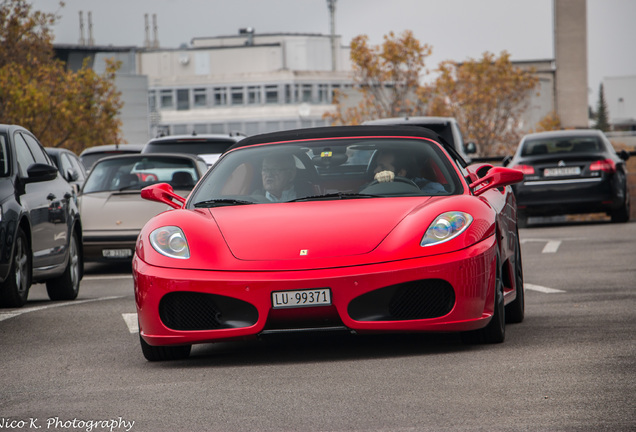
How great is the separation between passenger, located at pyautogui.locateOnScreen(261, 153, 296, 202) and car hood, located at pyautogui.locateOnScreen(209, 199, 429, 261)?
359 mm

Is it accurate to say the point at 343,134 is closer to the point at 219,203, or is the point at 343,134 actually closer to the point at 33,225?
the point at 219,203

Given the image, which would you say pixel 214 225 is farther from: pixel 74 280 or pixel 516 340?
pixel 74 280

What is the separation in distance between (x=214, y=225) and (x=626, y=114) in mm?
135884

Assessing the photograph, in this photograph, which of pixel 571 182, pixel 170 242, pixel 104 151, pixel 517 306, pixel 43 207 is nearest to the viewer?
pixel 170 242

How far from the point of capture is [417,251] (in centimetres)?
671

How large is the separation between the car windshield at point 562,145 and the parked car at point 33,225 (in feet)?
38.6

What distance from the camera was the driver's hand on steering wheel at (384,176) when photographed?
25.3 feet

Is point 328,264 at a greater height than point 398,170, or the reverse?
point 398,170

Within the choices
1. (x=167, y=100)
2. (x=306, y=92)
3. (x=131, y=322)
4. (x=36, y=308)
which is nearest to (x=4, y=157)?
(x=36, y=308)

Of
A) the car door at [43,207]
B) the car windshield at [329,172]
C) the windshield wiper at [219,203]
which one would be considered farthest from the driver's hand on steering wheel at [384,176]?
the car door at [43,207]

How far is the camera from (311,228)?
6.92 m

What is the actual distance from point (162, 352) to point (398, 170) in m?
1.86

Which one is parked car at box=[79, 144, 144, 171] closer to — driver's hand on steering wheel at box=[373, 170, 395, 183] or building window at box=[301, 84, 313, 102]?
driver's hand on steering wheel at box=[373, 170, 395, 183]

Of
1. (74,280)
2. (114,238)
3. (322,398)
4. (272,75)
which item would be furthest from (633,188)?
(272,75)
